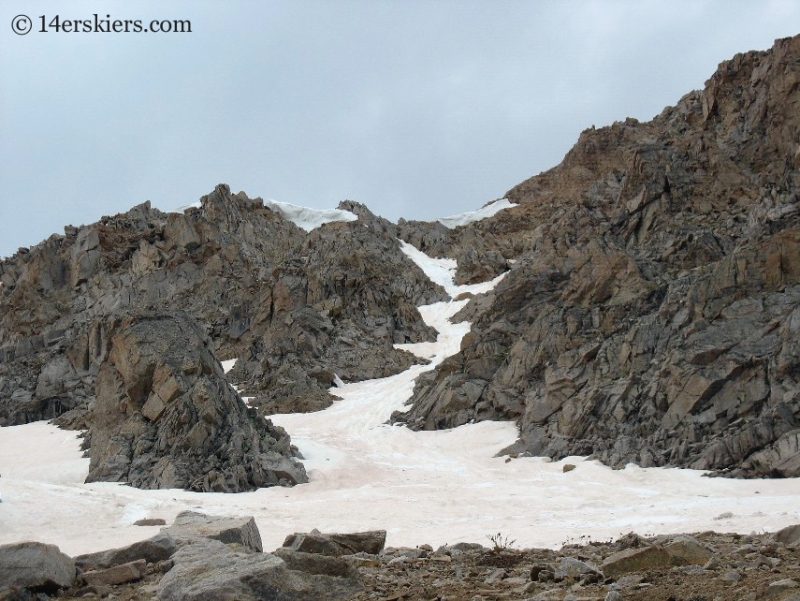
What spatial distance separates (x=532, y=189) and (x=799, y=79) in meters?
55.2

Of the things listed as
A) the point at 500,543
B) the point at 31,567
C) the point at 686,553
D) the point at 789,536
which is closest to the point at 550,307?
the point at 500,543

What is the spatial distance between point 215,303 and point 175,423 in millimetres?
32242

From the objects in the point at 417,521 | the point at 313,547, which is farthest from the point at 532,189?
the point at 313,547

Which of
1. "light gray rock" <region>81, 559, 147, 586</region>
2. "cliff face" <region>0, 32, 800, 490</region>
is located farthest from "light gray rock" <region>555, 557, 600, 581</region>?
"cliff face" <region>0, 32, 800, 490</region>

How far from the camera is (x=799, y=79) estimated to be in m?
35.7

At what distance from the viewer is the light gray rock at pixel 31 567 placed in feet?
23.0

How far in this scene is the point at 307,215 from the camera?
7944cm

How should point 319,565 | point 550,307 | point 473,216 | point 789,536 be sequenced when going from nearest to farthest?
point 319,565 → point 789,536 → point 550,307 → point 473,216

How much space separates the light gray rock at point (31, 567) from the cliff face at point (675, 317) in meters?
15.3

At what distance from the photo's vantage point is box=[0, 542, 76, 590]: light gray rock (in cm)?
700

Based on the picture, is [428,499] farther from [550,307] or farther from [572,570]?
[550,307]

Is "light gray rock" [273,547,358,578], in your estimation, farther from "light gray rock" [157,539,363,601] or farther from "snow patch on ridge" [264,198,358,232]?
"snow patch on ridge" [264,198,358,232]

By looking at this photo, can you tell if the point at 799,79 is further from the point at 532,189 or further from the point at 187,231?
the point at 532,189

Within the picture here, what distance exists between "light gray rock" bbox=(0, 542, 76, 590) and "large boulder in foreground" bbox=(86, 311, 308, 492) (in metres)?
13.1
